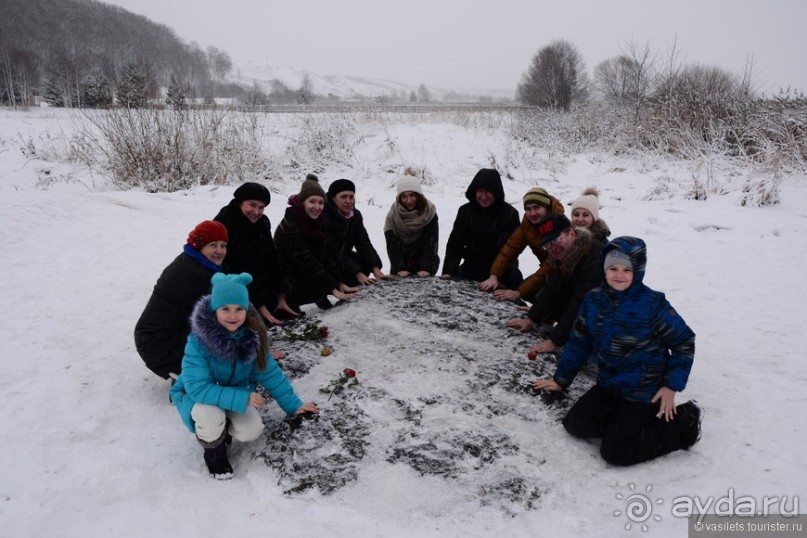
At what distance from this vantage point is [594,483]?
89.8 inches

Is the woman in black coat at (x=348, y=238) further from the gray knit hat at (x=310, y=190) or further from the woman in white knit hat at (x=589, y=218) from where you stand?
the woman in white knit hat at (x=589, y=218)

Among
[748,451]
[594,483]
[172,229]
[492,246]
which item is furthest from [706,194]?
[172,229]

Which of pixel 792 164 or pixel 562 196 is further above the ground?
pixel 792 164

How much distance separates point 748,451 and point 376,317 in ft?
7.89

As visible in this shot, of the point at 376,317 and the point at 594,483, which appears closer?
the point at 594,483

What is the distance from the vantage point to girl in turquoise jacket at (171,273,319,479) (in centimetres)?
227

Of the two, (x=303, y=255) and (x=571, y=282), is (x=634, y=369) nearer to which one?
(x=571, y=282)

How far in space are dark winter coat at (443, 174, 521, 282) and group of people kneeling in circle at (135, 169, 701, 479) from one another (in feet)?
0.16

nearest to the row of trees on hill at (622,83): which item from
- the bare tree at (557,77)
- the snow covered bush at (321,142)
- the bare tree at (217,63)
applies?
the bare tree at (557,77)

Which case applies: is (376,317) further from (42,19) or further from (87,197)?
(42,19)

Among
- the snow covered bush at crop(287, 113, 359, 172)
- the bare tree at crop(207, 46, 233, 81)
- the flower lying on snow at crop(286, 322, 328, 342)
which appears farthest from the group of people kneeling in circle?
the bare tree at crop(207, 46, 233, 81)

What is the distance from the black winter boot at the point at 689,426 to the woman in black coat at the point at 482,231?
224 centimetres

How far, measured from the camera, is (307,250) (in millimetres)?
4168

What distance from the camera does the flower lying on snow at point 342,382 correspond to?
9.17ft
